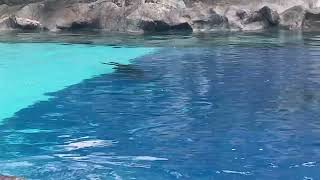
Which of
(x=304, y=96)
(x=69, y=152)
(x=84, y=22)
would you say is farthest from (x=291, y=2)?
(x=69, y=152)

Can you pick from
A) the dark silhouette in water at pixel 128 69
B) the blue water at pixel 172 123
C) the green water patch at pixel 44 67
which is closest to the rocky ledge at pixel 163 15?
the green water patch at pixel 44 67

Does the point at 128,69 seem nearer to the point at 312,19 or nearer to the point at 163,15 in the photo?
the point at 163,15

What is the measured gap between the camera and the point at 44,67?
11.2 m

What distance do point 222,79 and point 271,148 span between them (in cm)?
414

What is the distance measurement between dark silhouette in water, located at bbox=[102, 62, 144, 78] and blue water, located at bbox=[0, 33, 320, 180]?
2cm

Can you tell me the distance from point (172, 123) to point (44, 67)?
5.65 metres

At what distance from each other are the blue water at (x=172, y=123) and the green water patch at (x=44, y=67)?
8 cm

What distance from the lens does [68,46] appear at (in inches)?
597

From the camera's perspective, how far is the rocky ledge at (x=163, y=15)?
65.1ft

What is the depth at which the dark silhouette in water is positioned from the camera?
10119 millimetres

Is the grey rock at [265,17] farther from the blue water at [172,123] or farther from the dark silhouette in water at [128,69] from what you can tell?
the dark silhouette in water at [128,69]

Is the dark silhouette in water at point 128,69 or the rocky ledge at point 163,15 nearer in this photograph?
the dark silhouette in water at point 128,69

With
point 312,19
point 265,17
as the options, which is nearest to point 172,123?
point 265,17

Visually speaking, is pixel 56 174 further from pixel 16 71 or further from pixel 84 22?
pixel 84 22
